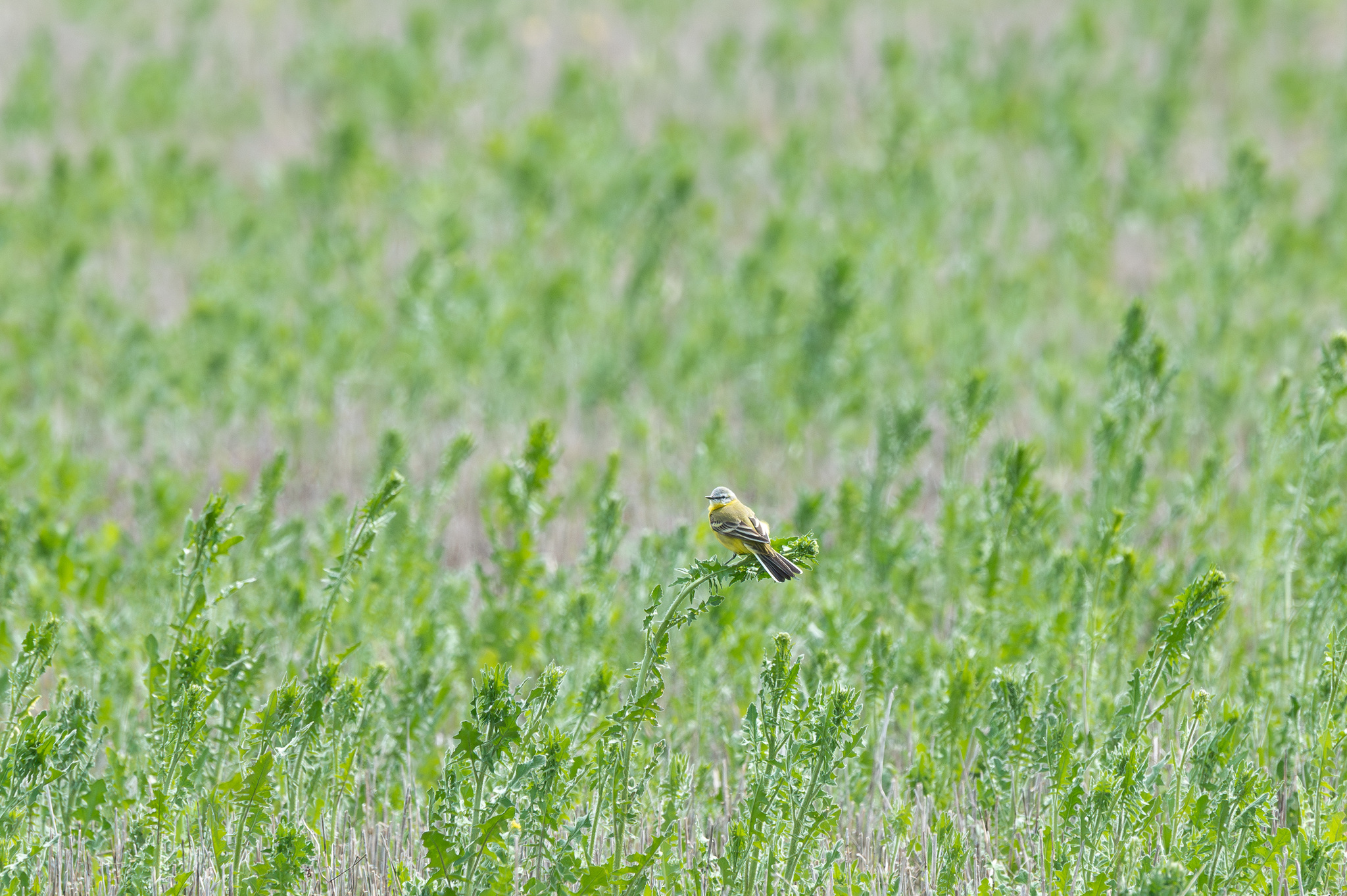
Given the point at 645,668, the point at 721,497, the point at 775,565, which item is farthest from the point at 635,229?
the point at 775,565

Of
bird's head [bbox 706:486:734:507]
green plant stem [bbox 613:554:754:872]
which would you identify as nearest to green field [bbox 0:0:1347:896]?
green plant stem [bbox 613:554:754:872]

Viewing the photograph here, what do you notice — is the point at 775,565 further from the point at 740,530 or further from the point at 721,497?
the point at 721,497

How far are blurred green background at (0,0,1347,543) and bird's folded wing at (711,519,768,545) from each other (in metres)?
2.19

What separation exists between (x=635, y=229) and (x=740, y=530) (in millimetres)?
5394

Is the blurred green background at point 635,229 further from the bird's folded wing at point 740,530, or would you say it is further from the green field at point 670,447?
the bird's folded wing at point 740,530

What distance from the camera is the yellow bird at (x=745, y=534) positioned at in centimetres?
267

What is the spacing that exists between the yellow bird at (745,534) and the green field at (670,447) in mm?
56

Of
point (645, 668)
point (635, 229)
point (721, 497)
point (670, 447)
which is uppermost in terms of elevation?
point (635, 229)

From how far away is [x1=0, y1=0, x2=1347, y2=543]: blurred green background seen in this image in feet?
19.7

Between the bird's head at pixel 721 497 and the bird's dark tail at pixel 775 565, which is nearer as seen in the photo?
the bird's dark tail at pixel 775 565

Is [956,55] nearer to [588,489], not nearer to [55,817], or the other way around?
[588,489]

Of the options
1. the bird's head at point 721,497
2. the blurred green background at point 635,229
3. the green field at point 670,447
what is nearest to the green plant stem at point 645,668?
the green field at point 670,447

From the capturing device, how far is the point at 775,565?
2.67m

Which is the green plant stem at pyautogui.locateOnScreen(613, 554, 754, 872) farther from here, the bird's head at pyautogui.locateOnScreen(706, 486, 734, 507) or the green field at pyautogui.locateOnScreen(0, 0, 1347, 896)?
the bird's head at pyautogui.locateOnScreen(706, 486, 734, 507)
